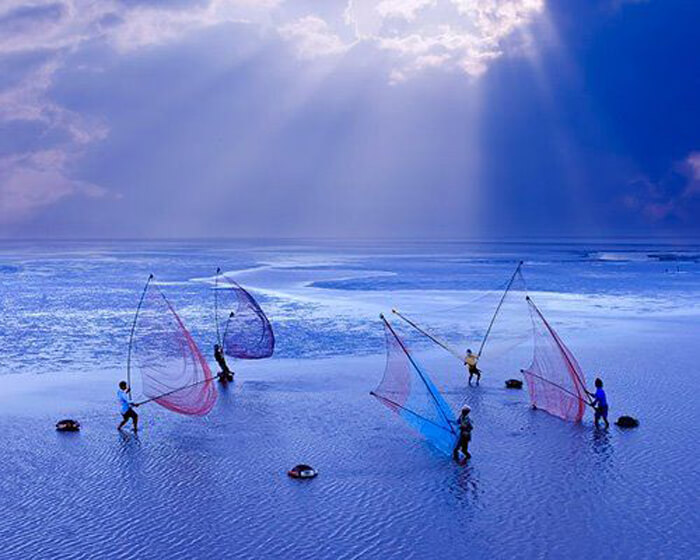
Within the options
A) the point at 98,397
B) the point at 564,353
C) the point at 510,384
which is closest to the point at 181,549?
the point at 98,397

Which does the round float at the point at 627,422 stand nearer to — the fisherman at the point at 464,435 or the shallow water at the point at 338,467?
the shallow water at the point at 338,467

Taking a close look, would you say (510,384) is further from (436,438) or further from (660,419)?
(436,438)

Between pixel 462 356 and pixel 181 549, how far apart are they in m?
20.0

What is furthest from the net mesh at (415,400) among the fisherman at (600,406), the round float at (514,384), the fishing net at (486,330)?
the fishing net at (486,330)

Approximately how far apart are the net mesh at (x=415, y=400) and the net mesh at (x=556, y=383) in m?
4.15

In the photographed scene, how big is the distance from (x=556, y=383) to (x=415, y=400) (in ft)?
17.7

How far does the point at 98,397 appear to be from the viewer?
82.8ft

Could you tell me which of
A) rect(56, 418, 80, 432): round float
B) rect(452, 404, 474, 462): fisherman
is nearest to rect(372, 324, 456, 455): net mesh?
rect(452, 404, 474, 462): fisherman

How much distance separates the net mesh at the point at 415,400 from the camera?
64.2 feet

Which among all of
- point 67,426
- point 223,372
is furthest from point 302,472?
point 223,372

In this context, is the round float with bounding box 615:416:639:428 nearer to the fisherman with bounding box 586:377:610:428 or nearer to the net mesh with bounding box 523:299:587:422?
the fisherman with bounding box 586:377:610:428

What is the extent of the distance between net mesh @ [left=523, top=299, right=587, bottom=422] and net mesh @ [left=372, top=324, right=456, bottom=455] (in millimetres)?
4153

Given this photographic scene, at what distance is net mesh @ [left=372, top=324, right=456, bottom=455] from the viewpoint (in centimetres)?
1956

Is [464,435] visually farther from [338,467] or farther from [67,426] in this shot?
[67,426]
